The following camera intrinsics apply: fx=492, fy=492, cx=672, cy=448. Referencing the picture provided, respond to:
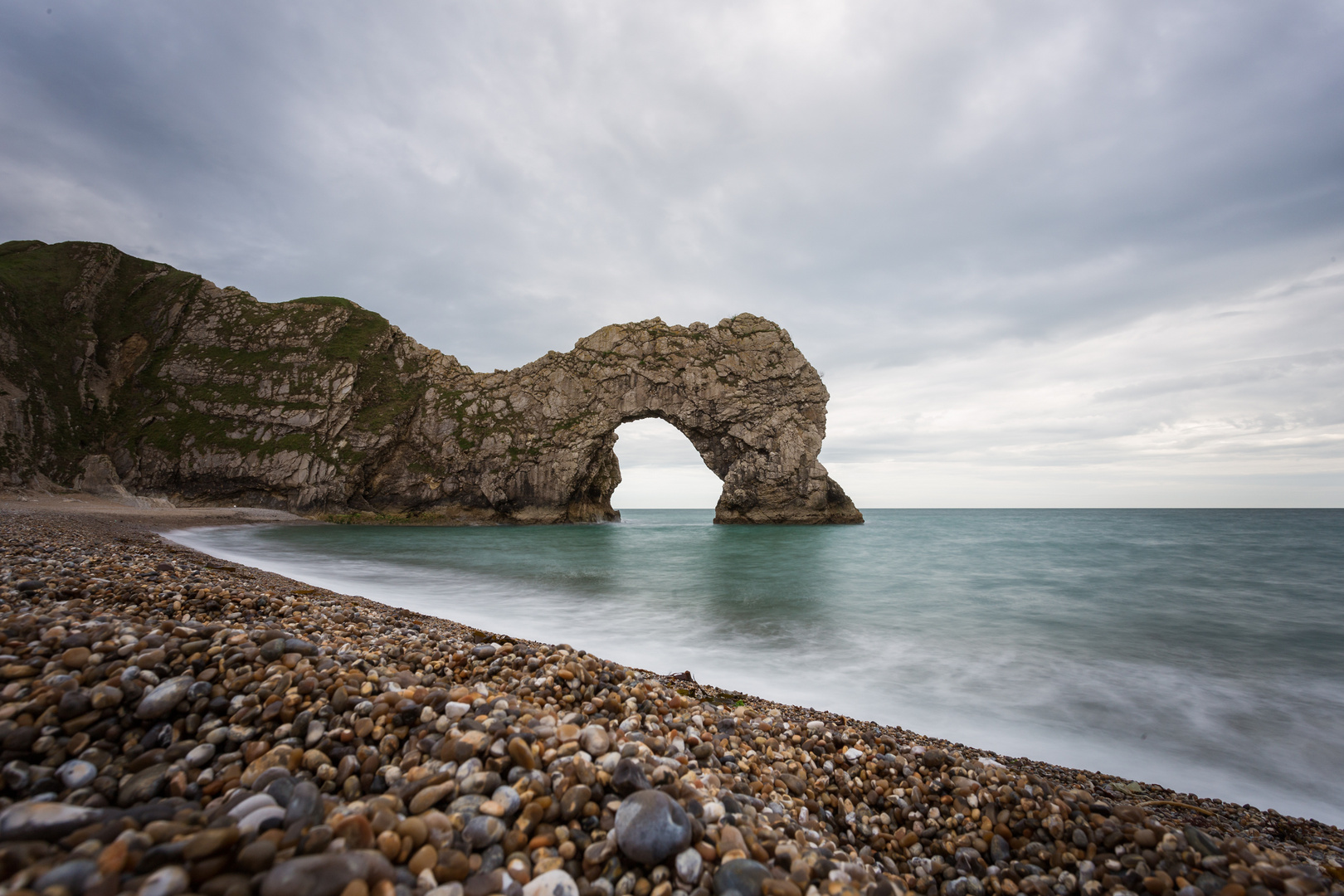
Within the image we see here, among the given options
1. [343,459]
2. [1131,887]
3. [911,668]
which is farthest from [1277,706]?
[343,459]

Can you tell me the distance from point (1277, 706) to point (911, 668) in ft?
13.3

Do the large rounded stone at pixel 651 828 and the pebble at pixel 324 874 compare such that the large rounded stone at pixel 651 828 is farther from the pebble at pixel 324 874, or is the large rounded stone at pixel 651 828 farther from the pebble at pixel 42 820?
the pebble at pixel 42 820

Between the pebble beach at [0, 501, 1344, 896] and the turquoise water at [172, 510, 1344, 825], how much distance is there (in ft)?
5.23

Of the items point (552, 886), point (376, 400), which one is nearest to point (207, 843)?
point (552, 886)

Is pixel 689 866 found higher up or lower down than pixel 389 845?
lower down

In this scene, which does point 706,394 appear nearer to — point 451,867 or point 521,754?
point 521,754

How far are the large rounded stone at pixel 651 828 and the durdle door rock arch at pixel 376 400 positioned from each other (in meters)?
39.5

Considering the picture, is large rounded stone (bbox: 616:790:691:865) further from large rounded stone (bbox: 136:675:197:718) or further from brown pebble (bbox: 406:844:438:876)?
large rounded stone (bbox: 136:675:197:718)

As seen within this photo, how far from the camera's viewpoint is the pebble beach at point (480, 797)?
1266 millimetres

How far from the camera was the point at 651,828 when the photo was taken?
1.59 meters

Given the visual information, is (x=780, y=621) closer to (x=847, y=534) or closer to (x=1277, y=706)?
(x=1277, y=706)

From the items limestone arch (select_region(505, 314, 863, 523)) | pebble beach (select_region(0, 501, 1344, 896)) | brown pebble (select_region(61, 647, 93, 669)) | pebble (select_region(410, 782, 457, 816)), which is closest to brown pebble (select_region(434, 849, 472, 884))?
pebble beach (select_region(0, 501, 1344, 896))

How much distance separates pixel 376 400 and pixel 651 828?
156ft

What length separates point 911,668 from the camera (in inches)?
262
